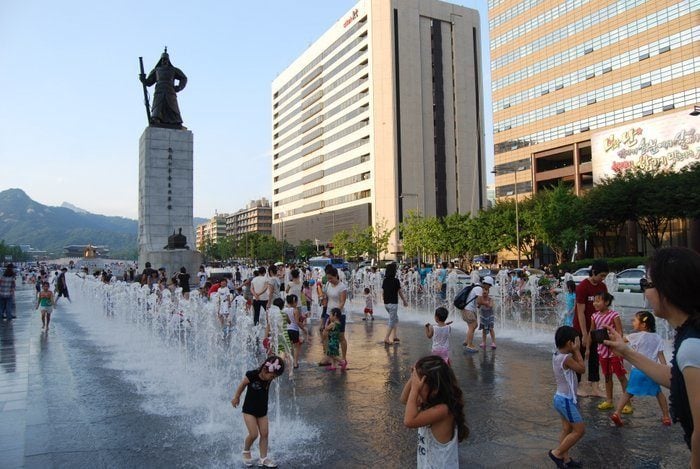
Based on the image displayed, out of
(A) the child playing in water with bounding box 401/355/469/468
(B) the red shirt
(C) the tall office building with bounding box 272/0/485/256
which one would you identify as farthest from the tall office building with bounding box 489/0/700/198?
(A) the child playing in water with bounding box 401/355/469/468

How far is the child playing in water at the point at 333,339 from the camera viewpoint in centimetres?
962

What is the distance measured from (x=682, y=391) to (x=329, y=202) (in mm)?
92432

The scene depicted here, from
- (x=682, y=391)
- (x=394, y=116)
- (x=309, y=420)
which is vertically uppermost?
(x=394, y=116)

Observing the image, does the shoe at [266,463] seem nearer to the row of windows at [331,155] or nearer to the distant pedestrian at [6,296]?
the distant pedestrian at [6,296]

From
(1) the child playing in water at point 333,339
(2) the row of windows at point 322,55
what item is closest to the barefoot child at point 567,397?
(1) the child playing in water at point 333,339

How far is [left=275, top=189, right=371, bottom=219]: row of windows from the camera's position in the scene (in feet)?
277

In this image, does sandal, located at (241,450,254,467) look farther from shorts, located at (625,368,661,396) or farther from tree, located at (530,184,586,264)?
tree, located at (530,184,586,264)

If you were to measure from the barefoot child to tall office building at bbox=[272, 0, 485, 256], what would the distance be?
232ft

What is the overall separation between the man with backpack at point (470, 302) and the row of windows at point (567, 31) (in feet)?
160

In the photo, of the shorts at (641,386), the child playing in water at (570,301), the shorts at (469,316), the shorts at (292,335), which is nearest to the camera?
the shorts at (641,386)

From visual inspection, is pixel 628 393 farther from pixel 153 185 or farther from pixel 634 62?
pixel 634 62

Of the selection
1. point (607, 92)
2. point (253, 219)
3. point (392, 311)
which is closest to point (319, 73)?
point (607, 92)

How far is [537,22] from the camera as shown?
5872 cm

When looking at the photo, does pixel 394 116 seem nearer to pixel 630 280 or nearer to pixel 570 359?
pixel 630 280
